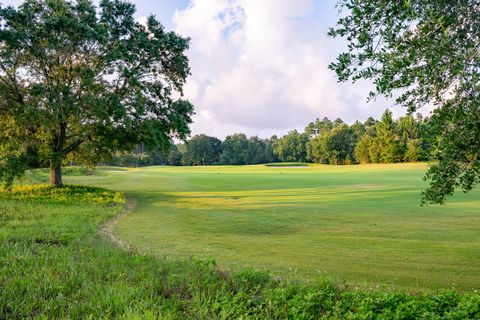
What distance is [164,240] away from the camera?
10.4m

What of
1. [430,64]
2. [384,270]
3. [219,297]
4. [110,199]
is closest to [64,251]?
[219,297]

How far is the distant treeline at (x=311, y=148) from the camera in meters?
74.0

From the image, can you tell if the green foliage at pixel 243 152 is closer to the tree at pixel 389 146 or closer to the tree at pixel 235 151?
the tree at pixel 235 151

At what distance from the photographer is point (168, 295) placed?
5137 millimetres

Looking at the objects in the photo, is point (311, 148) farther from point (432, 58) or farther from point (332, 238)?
point (432, 58)

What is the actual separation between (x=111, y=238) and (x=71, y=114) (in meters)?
13.0

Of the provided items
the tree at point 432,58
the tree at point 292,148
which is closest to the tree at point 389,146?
the tree at point 292,148

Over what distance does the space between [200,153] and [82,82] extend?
89.6 metres

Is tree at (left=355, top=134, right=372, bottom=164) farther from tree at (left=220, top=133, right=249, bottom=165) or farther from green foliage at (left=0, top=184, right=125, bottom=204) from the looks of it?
green foliage at (left=0, top=184, right=125, bottom=204)

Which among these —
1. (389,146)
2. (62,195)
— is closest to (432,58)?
(62,195)

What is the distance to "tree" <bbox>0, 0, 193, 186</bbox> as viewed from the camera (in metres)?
19.7

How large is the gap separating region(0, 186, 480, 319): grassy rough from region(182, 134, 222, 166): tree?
102608 mm

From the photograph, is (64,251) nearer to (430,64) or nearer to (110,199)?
(430,64)

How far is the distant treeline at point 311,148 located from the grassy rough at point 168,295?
6225 centimetres
